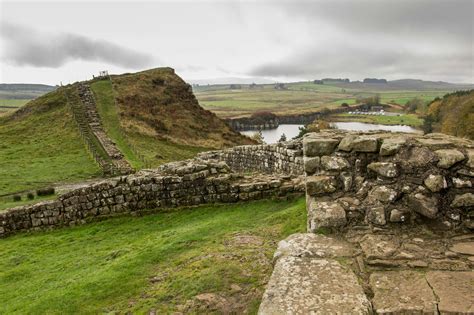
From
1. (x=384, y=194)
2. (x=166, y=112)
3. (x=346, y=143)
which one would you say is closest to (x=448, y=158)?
(x=384, y=194)

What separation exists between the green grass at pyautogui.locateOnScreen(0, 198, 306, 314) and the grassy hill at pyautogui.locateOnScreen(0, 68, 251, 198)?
50.4 ft

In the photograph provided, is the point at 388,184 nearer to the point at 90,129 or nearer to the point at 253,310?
the point at 253,310

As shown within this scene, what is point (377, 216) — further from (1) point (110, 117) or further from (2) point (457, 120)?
(2) point (457, 120)

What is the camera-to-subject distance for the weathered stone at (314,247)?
17.6ft

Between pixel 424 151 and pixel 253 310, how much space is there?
3.66 metres

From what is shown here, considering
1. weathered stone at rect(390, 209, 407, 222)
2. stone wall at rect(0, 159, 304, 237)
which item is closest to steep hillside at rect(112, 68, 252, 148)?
stone wall at rect(0, 159, 304, 237)

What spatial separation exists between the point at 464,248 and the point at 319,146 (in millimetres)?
2862

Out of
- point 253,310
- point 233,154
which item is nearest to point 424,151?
point 253,310

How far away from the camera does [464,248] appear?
5262mm

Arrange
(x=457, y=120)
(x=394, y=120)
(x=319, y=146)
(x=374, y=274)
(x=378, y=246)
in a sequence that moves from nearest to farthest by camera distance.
Answer: (x=374, y=274) → (x=378, y=246) → (x=319, y=146) → (x=457, y=120) → (x=394, y=120)

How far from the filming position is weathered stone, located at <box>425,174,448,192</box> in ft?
18.8

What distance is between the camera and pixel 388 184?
243 inches

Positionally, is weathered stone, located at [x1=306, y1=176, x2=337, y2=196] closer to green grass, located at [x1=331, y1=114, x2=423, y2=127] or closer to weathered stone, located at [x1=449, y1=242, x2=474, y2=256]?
weathered stone, located at [x1=449, y1=242, x2=474, y2=256]

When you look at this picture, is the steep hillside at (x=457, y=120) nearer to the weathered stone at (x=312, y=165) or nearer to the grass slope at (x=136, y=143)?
the grass slope at (x=136, y=143)
